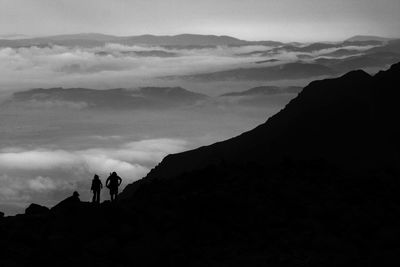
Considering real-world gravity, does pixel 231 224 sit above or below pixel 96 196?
below

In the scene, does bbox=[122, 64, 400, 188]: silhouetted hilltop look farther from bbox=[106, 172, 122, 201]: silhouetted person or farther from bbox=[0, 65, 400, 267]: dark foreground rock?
bbox=[106, 172, 122, 201]: silhouetted person

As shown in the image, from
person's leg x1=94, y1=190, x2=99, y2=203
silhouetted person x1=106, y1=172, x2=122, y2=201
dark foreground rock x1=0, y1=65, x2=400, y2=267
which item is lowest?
dark foreground rock x1=0, y1=65, x2=400, y2=267

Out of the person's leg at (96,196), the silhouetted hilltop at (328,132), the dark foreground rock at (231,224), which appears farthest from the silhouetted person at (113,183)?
the silhouetted hilltop at (328,132)

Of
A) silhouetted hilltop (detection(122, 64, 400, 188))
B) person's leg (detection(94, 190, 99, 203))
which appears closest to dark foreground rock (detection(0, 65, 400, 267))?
person's leg (detection(94, 190, 99, 203))

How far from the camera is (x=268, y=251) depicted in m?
33.1

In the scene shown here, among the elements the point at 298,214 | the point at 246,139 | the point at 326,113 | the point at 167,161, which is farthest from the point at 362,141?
the point at 298,214

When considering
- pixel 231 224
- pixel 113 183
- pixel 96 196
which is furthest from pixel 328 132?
pixel 231 224

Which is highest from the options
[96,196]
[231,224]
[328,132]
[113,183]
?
[328,132]

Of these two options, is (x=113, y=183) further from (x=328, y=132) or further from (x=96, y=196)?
(x=328, y=132)

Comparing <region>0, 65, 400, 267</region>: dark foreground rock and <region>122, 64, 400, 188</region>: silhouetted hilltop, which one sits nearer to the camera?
<region>0, 65, 400, 267</region>: dark foreground rock

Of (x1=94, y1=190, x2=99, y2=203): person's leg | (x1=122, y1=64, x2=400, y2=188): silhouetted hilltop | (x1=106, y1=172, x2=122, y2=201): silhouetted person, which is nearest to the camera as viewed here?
(x1=94, y1=190, x2=99, y2=203): person's leg

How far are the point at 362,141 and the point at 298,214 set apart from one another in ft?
191

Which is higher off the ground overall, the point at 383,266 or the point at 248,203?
the point at 248,203

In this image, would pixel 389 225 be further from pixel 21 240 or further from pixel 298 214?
pixel 21 240
